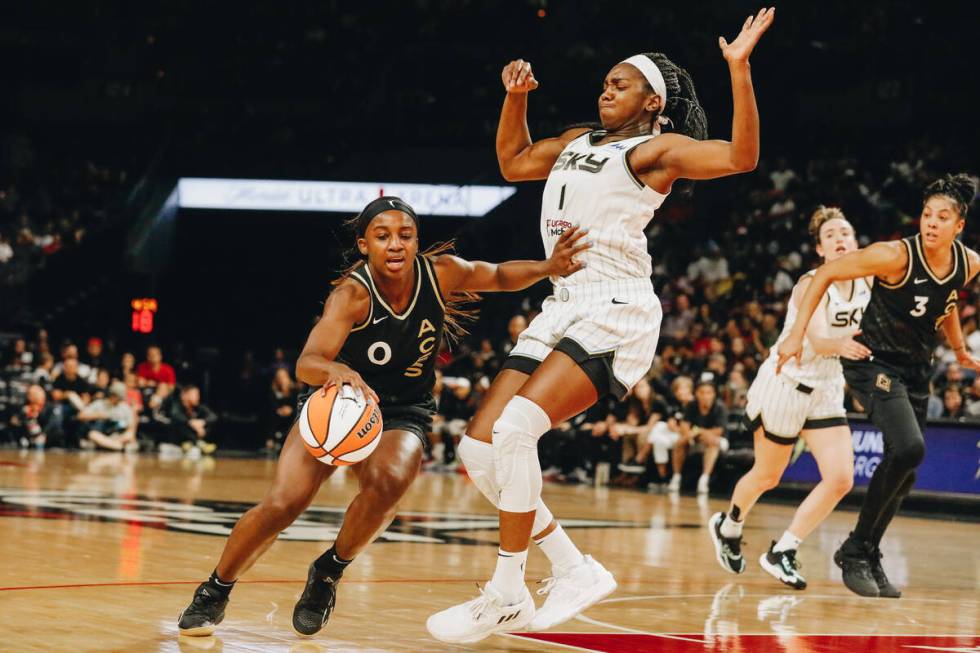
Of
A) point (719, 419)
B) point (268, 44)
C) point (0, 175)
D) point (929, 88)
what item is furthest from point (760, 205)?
point (0, 175)

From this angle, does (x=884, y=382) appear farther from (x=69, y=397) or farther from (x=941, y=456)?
(x=69, y=397)

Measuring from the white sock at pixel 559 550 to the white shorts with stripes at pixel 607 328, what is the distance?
2.19 feet

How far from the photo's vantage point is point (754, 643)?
5301 millimetres


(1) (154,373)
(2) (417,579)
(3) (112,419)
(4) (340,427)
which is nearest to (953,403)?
(2) (417,579)

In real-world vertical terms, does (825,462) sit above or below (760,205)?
below

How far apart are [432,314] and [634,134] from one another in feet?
3.49

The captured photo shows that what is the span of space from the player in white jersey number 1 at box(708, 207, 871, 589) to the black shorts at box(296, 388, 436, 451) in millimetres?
2746

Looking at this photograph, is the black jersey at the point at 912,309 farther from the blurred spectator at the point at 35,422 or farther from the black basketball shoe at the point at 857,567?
the blurred spectator at the point at 35,422

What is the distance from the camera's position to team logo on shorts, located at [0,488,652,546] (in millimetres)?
8969

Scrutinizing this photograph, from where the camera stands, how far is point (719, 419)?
568 inches

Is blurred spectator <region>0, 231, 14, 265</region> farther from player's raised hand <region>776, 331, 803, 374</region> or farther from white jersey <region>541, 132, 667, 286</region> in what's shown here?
white jersey <region>541, 132, 667, 286</region>

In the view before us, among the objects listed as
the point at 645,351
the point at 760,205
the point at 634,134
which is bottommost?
the point at 645,351

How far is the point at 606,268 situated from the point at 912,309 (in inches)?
105

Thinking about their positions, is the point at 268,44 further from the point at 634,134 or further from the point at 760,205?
the point at 634,134
